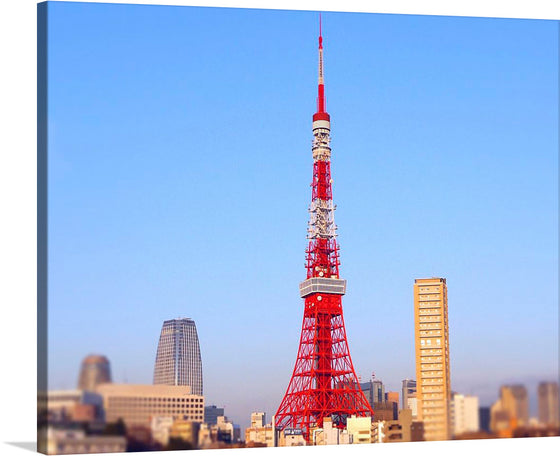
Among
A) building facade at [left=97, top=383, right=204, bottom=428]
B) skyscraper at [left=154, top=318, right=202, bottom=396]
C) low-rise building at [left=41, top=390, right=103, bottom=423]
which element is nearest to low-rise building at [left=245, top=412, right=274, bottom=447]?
skyscraper at [left=154, top=318, right=202, bottom=396]

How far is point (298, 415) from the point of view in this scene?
24.9 meters

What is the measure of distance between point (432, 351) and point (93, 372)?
455 inches

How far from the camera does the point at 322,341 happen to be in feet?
84.8

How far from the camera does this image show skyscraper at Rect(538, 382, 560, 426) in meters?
17.1

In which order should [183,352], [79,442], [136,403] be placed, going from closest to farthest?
[79,442] → [136,403] → [183,352]

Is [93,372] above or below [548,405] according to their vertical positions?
above

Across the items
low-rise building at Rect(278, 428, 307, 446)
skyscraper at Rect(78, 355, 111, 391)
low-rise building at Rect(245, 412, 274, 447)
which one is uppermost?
skyscraper at Rect(78, 355, 111, 391)

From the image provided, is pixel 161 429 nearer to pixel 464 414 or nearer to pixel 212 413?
pixel 464 414

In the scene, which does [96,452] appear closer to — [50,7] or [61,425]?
[61,425]

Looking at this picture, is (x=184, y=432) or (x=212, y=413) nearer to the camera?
(x=184, y=432)

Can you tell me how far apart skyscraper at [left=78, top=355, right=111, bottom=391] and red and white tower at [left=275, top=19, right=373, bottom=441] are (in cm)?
858

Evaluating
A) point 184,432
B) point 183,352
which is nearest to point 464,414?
point 184,432

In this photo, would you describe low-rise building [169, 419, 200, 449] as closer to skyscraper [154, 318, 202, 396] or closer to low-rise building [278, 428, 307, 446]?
low-rise building [278, 428, 307, 446]

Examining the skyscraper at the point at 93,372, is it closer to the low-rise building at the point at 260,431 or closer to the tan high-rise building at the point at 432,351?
the tan high-rise building at the point at 432,351
